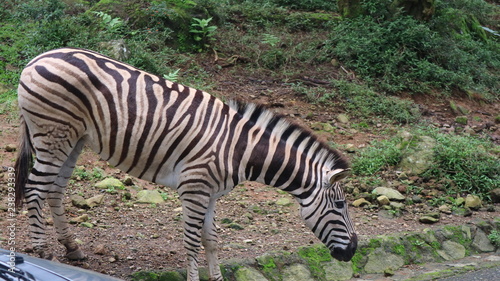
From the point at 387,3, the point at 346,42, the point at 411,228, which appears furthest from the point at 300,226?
the point at 387,3

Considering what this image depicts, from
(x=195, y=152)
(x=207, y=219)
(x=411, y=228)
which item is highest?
(x=195, y=152)

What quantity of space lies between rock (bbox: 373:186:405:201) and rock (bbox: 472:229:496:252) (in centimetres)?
→ 113

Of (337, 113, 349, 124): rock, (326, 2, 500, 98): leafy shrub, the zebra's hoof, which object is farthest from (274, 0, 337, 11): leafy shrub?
the zebra's hoof

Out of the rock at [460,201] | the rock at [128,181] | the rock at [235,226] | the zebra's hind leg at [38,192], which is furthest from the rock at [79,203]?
the rock at [460,201]

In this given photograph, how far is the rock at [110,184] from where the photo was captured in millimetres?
7758

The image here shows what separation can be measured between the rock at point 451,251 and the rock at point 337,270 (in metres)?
1.42

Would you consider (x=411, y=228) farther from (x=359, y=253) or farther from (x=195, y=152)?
(x=195, y=152)

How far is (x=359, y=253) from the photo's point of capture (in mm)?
6840

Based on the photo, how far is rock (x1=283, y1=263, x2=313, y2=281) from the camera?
6.26 m

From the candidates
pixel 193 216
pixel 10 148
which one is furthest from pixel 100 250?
pixel 10 148

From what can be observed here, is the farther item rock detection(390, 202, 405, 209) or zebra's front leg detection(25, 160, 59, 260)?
rock detection(390, 202, 405, 209)

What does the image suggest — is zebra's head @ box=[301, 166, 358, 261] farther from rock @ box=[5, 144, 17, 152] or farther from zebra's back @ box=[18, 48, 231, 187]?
rock @ box=[5, 144, 17, 152]

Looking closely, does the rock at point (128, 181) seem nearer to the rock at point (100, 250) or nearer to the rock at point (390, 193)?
the rock at point (100, 250)

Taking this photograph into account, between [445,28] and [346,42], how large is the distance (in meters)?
3.25
